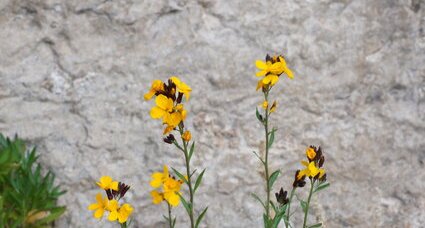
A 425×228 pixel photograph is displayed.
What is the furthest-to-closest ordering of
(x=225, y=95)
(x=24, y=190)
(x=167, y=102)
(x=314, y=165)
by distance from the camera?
(x=225, y=95) → (x=24, y=190) → (x=314, y=165) → (x=167, y=102)

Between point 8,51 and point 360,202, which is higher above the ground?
point 8,51

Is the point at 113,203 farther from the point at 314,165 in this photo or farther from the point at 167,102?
the point at 314,165

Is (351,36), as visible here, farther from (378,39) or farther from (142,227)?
(142,227)

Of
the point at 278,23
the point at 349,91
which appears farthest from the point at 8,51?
the point at 349,91

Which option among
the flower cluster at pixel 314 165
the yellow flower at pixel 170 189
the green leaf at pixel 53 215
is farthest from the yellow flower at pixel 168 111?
the green leaf at pixel 53 215

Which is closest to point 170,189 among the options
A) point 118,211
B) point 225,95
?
point 118,211

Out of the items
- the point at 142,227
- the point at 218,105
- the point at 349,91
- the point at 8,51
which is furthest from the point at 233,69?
the point at 8,51

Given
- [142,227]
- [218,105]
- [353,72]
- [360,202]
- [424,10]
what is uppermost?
[424,10]
